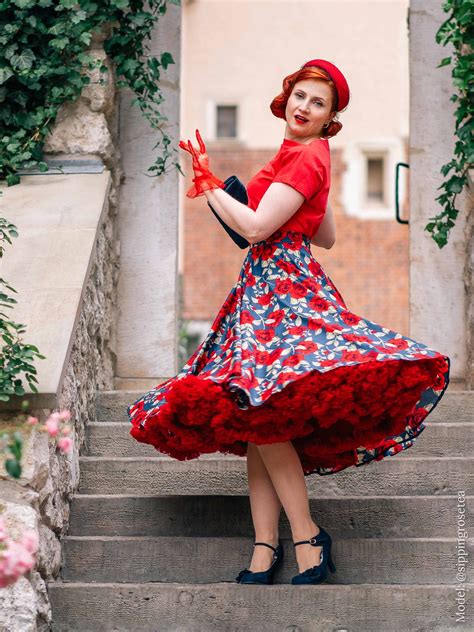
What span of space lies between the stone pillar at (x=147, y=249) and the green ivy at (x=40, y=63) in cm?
40

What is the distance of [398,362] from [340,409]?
23 cm

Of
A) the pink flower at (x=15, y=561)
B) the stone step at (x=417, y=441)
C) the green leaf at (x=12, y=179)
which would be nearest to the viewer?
the pink flower at (x=15, y=561)

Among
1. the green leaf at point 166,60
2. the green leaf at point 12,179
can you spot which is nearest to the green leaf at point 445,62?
the green leaf at point 166,60

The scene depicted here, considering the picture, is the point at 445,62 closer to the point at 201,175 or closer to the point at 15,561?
the point at 201,175

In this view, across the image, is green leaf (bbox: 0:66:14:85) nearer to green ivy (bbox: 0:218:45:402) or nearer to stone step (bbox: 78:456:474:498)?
green ivy (bbox: 0:218:45:402)

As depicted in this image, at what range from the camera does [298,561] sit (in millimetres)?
3898

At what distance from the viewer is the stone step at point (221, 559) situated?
407 cm

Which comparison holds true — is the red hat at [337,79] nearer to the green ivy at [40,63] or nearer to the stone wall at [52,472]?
the stone wall at [52,472]

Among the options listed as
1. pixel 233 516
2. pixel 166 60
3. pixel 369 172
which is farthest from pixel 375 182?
pixel 233 516

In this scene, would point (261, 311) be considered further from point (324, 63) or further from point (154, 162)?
point (154, 162)

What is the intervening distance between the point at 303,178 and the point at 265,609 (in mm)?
1355

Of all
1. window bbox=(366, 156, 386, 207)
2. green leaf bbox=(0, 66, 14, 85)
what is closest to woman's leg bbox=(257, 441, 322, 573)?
green leaf bbox=(0, 66, 14, 85)

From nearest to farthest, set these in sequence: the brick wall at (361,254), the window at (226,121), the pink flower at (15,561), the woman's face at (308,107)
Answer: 1. the pink flower at (15,561)
2. the woman's face at (308,107)
3. the brick wall at (361,254)
4. the window at (226,121)

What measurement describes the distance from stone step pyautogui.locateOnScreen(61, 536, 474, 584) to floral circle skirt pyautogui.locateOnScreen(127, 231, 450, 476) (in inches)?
11.9
